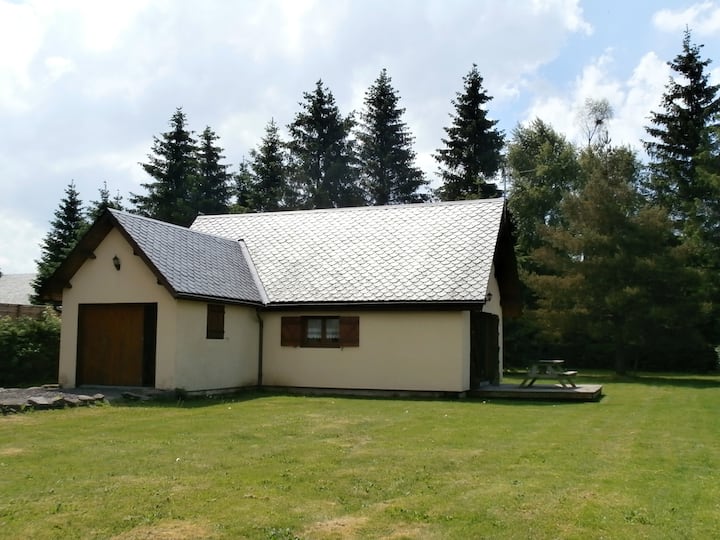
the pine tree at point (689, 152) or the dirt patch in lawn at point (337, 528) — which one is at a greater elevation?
the pine tree at point (689, 152)

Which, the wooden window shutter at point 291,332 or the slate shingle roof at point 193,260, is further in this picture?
the wooden window shutter at point 291,332

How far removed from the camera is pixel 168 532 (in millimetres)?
5578

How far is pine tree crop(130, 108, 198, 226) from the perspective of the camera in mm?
43438

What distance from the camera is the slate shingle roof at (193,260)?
16.7 metres

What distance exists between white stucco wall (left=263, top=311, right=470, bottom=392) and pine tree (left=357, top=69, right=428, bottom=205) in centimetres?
2745

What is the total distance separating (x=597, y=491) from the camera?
7.00m

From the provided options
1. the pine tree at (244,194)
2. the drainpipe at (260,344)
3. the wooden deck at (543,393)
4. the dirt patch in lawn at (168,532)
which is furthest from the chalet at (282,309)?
the pine tree at (244,194)

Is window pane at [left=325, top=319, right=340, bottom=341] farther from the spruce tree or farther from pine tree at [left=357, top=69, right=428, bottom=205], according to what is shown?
pine tree at [left=357, top=69, right=428, bottom=205]

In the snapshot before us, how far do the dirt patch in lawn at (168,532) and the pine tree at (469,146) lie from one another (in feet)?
118

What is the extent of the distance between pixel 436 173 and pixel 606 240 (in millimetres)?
16584

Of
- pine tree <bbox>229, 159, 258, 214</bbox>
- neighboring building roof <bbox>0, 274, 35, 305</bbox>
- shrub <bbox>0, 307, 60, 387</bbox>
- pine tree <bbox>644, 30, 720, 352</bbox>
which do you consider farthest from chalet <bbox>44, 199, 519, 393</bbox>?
neighboring building roof <bbox>0, 274, 35, 305</bbox>

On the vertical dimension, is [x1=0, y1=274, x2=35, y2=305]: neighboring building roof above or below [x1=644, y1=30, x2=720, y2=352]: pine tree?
below

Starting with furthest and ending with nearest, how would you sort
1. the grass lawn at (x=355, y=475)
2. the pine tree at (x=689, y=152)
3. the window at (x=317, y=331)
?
the pine tree at (x=689, y=152)
the window at (x=317, y=331)
the grass lawn at (x=355, y=475)

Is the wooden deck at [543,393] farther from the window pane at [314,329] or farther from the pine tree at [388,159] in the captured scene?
the pine tree at [388,159]
